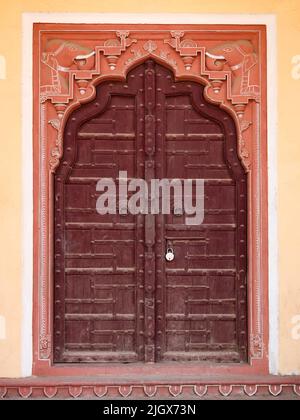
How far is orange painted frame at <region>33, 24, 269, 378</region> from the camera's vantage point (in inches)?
224

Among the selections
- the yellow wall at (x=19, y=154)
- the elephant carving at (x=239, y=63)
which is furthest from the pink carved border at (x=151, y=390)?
the elephant carving at (x=239, y=63)

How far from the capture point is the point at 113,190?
5.83 m

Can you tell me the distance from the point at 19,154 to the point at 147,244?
1.12m

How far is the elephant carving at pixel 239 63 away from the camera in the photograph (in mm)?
5758

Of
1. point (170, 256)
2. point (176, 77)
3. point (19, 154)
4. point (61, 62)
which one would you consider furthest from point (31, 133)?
point (170, 256)

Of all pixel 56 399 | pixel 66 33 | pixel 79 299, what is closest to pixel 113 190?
pixel 79 299

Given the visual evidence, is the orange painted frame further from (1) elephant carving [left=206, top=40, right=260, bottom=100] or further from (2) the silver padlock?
(2) the silver padlock

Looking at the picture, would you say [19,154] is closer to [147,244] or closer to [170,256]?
[147,244]

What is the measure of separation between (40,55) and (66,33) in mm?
248

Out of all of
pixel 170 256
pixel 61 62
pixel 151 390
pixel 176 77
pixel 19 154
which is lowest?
pixel 151 390

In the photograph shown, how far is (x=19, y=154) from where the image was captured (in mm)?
5637

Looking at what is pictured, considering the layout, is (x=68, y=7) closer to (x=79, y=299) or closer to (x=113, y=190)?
(x=113, y=190)

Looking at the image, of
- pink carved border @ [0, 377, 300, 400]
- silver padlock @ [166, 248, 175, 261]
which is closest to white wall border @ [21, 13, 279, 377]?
pink carved border @ [0, 377, 300, 400]

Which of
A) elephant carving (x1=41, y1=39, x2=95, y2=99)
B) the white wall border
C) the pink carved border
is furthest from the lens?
elephant carving (x1=41, y1=39, x2=95, y2=99)
